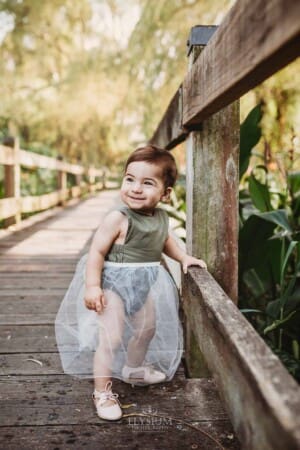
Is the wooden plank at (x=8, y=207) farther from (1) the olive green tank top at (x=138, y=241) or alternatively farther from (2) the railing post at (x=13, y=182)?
(1) the olive green tank top at (x=138, y=241)

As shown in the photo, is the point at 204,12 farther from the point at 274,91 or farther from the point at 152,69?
the point at 274,91

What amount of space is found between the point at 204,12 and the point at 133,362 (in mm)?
4392

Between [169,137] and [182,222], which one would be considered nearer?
[169,137]

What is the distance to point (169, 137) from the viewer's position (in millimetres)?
2611

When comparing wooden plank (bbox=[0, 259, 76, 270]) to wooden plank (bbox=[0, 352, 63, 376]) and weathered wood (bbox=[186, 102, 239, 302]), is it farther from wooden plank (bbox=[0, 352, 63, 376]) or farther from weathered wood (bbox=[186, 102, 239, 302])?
weathered wood (bbox=[186, 102, 239, 302])

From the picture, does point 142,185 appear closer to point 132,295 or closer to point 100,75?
point 132,295

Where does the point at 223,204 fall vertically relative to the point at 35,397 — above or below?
above

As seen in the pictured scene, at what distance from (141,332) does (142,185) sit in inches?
19.5

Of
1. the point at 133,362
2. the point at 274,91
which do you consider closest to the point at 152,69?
the point at 274,91

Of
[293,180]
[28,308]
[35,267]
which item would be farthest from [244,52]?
[35,267]

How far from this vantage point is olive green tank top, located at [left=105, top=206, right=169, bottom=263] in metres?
1.73

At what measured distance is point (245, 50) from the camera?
979mm

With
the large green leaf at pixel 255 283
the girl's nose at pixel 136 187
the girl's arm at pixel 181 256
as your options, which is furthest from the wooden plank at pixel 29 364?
the large green leaf at pixel 255 283

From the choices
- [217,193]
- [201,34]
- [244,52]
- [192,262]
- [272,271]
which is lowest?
[272,271]
